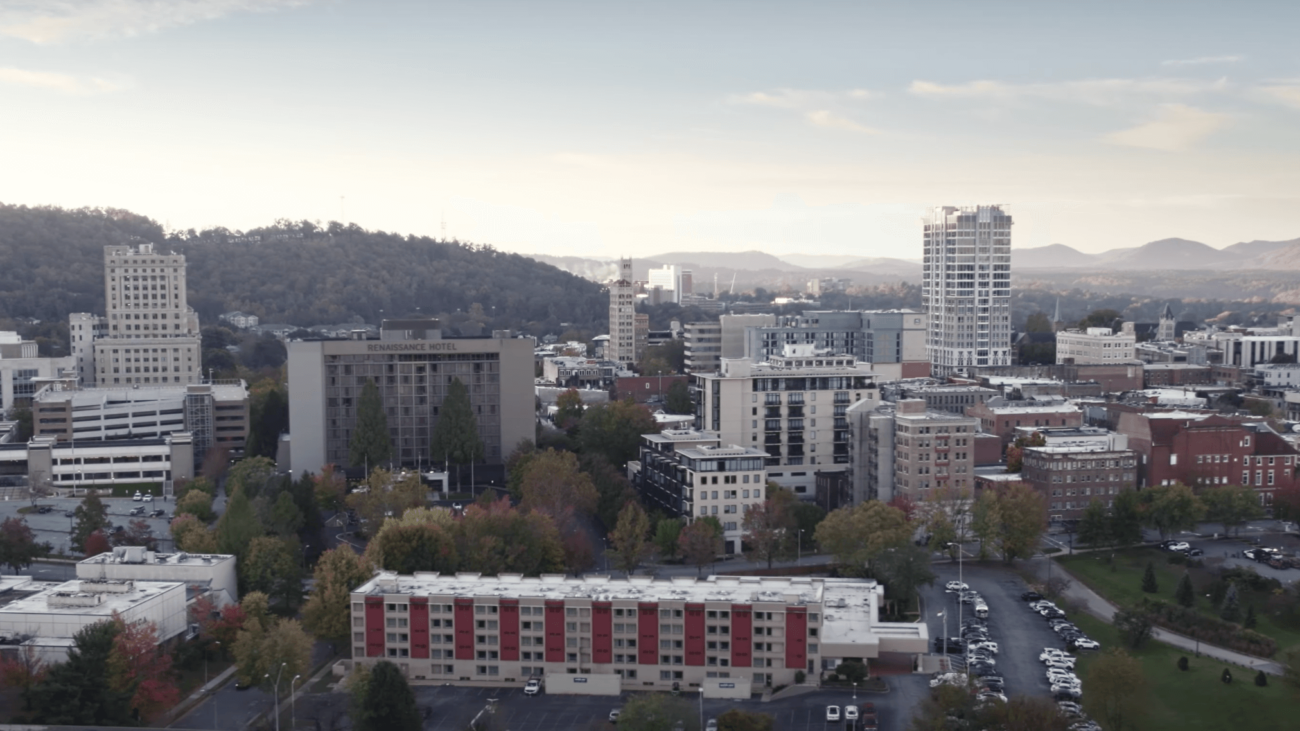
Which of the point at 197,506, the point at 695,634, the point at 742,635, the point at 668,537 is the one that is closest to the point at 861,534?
the point at 668,537

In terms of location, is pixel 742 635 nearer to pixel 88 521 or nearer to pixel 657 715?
pixel 657 715

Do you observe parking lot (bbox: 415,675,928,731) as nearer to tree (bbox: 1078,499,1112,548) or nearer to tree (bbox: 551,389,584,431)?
tree (bbox: 1078,499,1112,548)

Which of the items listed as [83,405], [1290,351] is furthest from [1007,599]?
[1290,351]

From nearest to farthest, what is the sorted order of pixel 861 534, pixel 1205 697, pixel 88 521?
1. pixel 1205 697
2. pixel 861 534
3. pixel 88 521

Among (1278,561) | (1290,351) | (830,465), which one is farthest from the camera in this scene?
(1290,351)

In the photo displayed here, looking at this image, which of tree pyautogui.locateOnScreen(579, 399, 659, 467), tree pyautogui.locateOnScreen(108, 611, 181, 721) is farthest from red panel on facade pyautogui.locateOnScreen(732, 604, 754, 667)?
tree pyautogui.locateOnScreen(579, 399, 659, 467)

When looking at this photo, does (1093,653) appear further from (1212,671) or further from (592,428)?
(592,428)
